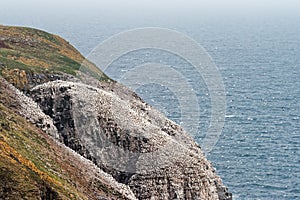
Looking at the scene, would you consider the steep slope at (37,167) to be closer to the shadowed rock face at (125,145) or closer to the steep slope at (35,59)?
the shadowed rock face at (125,145)

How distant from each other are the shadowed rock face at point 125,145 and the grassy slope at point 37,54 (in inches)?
401

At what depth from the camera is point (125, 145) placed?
61.8 m

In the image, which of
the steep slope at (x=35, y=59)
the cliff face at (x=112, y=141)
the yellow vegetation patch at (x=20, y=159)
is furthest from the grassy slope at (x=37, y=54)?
the yellow vegetation patch at (x=20, y=159)

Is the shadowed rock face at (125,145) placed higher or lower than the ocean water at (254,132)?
lower

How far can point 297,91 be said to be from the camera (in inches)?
6757

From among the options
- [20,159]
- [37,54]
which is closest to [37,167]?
[20,159]

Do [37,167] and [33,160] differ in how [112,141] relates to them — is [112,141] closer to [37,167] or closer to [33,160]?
[33,160]

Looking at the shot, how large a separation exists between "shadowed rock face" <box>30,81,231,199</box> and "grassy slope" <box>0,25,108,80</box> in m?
10.2

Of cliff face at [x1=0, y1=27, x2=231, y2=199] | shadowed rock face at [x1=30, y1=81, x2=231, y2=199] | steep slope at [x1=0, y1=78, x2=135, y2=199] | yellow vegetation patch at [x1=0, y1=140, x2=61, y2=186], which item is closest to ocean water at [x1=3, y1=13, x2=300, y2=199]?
cliff face at [x1=0, y1=27, x2=231, y2=199]

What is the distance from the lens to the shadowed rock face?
58875 mm

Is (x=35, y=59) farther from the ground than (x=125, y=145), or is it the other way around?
(x=35, y=59)

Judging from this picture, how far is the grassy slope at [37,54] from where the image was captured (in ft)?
251

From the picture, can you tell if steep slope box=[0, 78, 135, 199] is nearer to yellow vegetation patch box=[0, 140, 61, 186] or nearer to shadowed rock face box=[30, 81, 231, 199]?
yellow vegetation patch box=[0, 140, 61, 186]

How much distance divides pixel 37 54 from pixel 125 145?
104ft
